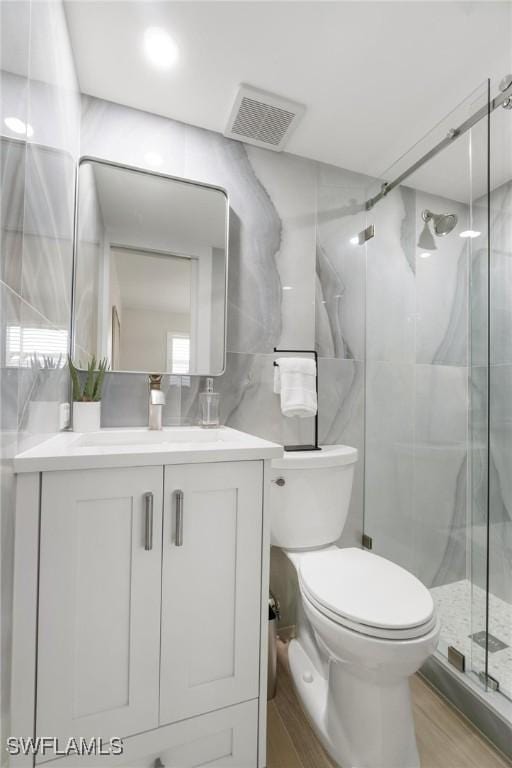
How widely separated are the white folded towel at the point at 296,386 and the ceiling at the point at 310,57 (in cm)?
105

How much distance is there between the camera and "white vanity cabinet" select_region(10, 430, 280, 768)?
78cm

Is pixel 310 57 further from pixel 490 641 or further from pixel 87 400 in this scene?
pixel 490 641

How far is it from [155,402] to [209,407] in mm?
234

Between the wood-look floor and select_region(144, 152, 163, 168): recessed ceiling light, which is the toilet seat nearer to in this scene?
the wood-look floor

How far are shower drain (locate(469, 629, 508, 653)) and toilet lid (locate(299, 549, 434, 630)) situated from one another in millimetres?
456

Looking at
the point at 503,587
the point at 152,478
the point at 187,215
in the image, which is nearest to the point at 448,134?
the point at 187,215

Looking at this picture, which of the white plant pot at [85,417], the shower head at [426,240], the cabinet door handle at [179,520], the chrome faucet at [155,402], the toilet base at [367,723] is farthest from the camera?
the shower head at [426,240]

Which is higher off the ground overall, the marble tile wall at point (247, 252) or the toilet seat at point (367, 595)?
the marble tile wall at point (247, 252)

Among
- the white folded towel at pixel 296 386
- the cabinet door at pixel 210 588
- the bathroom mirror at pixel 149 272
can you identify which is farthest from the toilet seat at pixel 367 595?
the bathroom mirror at pixel 149 272

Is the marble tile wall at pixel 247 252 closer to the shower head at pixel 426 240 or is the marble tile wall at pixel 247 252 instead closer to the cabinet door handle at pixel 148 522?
the shower head at pixel 426 240

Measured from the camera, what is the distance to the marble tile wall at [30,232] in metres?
0.68

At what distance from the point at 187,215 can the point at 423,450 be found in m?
1.50

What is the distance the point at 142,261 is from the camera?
1485 millimetres

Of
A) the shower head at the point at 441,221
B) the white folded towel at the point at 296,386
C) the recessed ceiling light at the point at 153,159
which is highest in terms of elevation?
the recessed ceiling light at the point at 153,159
